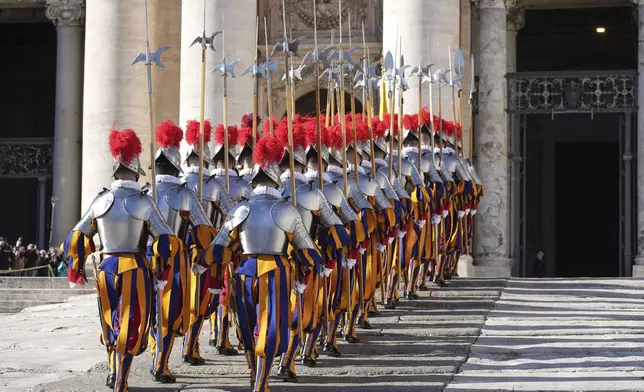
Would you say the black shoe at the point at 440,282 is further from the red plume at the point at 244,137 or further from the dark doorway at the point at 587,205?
the dark doorway at the point at 587,205

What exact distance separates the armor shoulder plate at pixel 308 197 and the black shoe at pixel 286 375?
4.62ft

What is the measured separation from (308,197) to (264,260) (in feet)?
4.42

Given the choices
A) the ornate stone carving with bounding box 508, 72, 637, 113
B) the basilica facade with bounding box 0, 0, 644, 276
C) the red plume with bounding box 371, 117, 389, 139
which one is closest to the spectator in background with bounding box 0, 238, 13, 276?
the basilica facade with bounding box 0, 0, 644, 276

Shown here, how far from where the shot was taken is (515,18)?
28.5 metres

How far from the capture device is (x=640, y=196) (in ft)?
83.5

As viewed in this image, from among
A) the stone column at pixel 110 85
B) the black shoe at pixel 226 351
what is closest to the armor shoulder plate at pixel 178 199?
the black shoe at pixel 226 351

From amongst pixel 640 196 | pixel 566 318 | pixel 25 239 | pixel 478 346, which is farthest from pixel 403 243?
pixel 25 239

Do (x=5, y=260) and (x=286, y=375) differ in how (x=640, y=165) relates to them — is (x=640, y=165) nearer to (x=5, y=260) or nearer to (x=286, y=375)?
(x=286, y=375)

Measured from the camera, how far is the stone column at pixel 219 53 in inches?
971

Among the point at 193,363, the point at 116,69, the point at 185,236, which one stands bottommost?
the point at 193,363

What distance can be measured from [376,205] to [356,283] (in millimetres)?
1080

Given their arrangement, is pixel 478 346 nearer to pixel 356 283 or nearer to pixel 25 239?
pixel 356 283

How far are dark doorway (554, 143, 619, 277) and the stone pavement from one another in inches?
645

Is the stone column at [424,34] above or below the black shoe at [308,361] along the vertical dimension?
above
